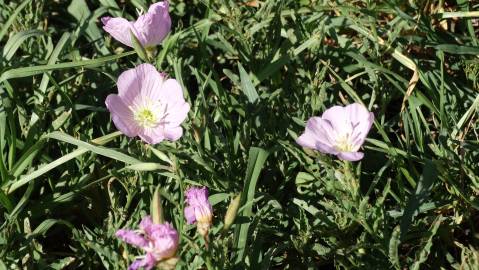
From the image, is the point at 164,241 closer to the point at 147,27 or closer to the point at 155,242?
the point at 155,242

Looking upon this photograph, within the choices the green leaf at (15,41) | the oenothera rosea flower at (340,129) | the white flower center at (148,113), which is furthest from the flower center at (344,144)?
the green leaf at (15,41)

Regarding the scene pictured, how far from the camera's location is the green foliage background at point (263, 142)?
1.82 metres

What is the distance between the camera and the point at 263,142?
205 cm

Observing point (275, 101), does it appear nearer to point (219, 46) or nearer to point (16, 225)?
point (219, 46)

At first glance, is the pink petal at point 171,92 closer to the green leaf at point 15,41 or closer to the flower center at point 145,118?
the flower center at point 145,118

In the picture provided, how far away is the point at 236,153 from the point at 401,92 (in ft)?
1.76

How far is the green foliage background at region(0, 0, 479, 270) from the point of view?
5.96 ft

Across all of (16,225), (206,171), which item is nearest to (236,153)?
(206,171)

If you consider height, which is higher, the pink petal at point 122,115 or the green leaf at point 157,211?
the pink petal at point 122,115

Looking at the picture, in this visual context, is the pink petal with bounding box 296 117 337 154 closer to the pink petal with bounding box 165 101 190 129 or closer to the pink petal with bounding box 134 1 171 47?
the pink petal with bounding box 165 101 190 129

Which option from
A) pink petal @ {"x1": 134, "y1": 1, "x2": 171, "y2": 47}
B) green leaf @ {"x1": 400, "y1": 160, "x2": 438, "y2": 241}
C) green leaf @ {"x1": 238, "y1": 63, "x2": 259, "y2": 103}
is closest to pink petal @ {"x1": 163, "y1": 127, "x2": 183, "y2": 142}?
pink petal @ {"x1": 134, "y1": 1, "x2": 171, "y2": 47}

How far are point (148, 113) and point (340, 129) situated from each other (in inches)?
19.1

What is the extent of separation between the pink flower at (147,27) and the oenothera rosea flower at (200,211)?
0.44m

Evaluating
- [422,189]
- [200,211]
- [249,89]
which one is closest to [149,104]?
[249,89]
